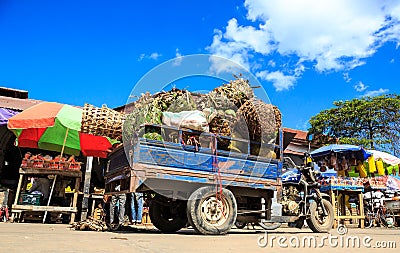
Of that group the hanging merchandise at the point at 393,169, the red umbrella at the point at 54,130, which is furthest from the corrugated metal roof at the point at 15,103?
the hanging merchandise at the point at 393,169

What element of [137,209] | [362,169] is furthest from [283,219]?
[362,169]

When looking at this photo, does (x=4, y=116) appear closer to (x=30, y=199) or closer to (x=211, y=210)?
(x=30, y=199)

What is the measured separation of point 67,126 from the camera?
394 inches

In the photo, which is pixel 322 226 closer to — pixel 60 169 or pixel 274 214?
pixel 274 214

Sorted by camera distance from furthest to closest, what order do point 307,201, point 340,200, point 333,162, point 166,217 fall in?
point 333,162, point 340,200, point 307,201, point 166,217

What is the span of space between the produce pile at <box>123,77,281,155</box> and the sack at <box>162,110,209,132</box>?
177 mm

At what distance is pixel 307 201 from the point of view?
28.4ft

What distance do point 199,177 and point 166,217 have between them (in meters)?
2.05

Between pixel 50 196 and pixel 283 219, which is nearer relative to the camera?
pixel 283 219

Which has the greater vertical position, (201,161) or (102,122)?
(102,122)

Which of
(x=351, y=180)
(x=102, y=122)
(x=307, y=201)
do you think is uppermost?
(x=102, y=122)

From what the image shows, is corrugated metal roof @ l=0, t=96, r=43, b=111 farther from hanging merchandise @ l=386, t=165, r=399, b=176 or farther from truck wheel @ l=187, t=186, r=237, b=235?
hanging merchandise @ l=386, t=165, r=399, b=176

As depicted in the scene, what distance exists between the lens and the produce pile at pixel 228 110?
6926mm

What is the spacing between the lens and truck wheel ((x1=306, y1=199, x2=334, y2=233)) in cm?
840
